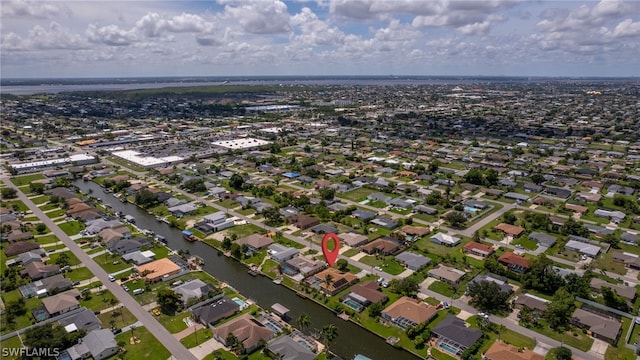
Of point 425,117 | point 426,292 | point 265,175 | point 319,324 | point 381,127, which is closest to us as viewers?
point 319,324

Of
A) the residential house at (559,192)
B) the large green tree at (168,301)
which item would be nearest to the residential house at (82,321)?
the large green tree at (168,301)

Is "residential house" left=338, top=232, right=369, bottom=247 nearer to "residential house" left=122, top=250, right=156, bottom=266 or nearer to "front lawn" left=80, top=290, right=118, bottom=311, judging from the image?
"residential house" left=122, top=250, right=156, bottom=266

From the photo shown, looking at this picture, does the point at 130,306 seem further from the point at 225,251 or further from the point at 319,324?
the point at 319,324

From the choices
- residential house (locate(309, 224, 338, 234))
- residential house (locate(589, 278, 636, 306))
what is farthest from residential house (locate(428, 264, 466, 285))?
residential house (locate(309, 224, 338, 234))

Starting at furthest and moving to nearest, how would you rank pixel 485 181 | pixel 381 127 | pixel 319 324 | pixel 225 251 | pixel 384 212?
pixel 381 127
pixel 485 181
pixel 384 212
pixel 225 251
pixel 319 324

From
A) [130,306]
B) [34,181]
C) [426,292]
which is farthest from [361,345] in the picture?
[34,181]

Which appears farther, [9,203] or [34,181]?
[34,181]

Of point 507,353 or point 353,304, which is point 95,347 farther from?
point 507,353
